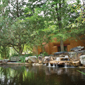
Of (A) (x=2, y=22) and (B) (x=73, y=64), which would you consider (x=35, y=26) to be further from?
(B) (x=73, y=64)

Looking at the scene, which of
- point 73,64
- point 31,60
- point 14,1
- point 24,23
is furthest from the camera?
point 14,1

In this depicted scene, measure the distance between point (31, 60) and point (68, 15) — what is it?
23.0 feet

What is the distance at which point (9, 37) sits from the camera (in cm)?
1331

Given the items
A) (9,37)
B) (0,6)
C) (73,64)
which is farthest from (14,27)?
(73,64)

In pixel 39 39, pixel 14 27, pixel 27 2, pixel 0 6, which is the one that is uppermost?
pixel 27 2


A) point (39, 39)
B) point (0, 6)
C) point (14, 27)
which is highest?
point (0, 6)

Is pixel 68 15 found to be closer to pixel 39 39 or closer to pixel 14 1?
pixel 39 39

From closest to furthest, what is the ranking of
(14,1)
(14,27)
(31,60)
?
1. (31,60)
2. (14,27)
3. (14,1)

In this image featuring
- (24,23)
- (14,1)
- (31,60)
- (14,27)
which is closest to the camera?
(31,60)

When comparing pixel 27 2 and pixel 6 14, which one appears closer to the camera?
pixel 6 14

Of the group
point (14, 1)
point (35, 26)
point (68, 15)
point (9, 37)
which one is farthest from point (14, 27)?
point (68, 15)

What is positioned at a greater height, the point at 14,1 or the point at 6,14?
the point at 14,1

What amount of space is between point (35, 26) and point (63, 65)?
675 centimetres

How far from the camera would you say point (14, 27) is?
42.8 feet
